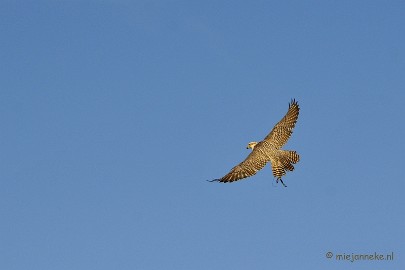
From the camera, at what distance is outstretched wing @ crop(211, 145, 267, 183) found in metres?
25.9

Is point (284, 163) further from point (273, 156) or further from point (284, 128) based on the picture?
point (284, 128)

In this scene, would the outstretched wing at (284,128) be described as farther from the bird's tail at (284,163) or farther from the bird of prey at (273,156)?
the bird's tail at (284,163)

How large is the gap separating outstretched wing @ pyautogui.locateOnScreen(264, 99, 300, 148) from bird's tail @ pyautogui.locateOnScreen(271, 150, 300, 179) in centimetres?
192

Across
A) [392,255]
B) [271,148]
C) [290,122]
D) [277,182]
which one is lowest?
[392,255]

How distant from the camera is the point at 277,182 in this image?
81.4ft

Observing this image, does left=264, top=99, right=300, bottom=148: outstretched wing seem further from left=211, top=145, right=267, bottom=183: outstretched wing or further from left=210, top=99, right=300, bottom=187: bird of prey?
left=211, top=145, right=267, bottom=183: outstretched wing

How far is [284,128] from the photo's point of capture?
2912 cm

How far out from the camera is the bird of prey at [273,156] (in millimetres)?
25719

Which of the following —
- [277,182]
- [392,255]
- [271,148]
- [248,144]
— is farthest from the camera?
[248,144]

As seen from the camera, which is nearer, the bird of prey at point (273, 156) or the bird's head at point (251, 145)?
the bird of prey at point (273, 156)

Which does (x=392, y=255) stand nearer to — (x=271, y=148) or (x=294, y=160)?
(x=294, y=160)

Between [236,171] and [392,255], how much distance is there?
7492 mm

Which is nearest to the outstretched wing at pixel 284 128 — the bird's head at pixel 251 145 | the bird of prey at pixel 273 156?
the bird of prey at pixel 273 156

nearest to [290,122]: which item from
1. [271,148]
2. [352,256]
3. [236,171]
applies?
[271,148]
